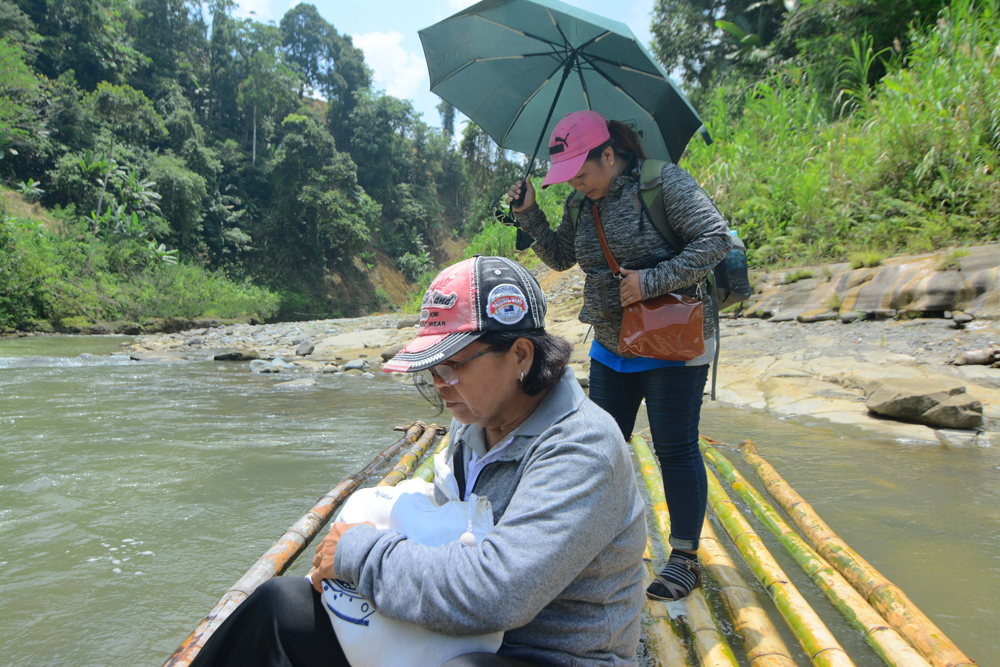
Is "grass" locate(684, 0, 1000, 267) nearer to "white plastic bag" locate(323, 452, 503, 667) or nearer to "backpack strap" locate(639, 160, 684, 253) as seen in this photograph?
"backpack strap" locate(639, 160, 684, 253)

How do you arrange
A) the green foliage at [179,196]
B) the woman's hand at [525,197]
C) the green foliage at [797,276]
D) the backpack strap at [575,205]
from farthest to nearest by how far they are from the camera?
the green foliage at [179,196] < the green foliage at [797,276] < the woman's hand at [525,197] < the backpack strap at [575,205]

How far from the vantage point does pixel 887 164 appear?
7.29 meters

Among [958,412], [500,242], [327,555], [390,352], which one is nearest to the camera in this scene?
[327,555]

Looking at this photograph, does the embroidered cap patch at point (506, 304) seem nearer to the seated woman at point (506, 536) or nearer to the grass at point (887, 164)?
the seated woman at point (506, 536)

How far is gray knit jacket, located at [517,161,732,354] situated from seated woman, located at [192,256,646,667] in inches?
30.5

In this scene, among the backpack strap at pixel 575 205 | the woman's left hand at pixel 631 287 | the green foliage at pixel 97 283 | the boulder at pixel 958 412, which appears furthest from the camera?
the green foliage at pixel 97 283

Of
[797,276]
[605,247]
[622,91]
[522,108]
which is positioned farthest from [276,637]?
[797,276]

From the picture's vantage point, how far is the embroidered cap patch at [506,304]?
1.08 metres

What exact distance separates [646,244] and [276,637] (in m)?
1.47

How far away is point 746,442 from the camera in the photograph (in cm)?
348

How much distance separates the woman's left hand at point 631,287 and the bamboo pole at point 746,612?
2.96 feet

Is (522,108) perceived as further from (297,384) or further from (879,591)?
(297,384)

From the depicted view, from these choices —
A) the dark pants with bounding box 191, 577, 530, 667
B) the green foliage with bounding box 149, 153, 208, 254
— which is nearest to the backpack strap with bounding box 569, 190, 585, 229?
the dark pants with bounding box 191, 577, 530, 667

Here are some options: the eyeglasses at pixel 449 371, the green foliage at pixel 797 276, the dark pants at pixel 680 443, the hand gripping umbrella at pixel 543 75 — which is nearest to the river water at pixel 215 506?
the dark pants at pixel 680 443
